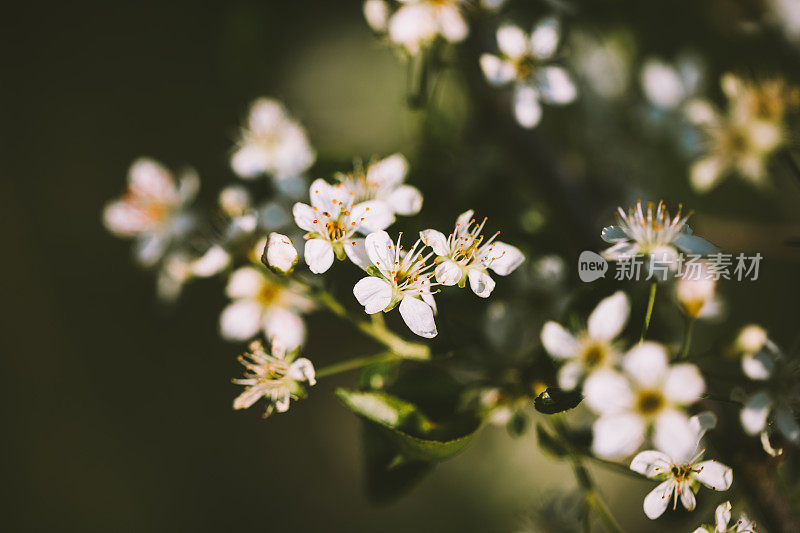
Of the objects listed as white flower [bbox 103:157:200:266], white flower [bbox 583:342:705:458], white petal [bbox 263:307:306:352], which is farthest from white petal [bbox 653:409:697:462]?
white flower [bbox 103:157:200:266]

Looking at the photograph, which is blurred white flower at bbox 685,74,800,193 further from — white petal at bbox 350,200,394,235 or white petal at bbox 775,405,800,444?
white petal at bbox 350,200,394,235

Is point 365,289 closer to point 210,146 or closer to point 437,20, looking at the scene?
point 437,20

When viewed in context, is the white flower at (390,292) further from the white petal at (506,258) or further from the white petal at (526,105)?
the white petal at (526,105)

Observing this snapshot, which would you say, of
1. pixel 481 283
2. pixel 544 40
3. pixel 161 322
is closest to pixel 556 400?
pixel 481 283

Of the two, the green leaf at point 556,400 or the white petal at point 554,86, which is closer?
the green leaf at point 556,400

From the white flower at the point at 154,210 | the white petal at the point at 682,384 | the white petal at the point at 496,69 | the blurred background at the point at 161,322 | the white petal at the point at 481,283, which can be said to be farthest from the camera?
the blurred background at the point at 161,322

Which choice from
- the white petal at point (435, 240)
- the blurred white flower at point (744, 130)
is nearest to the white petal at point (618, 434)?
the white petal at point (435, 240)

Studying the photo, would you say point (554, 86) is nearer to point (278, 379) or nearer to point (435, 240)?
point (435, 240)
